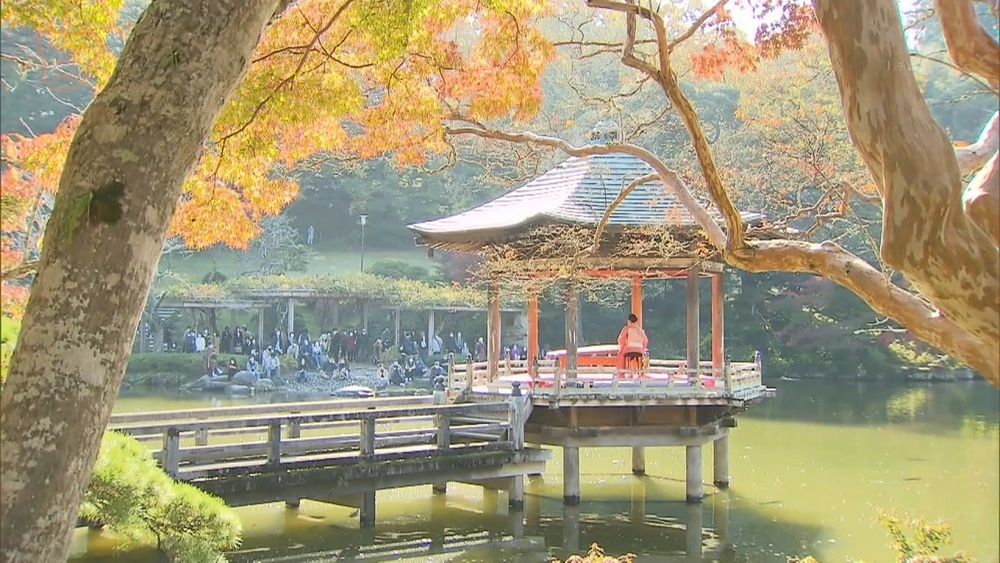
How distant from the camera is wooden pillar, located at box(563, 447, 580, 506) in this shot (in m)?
10.9

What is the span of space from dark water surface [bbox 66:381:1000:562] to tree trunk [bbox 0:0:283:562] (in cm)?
546

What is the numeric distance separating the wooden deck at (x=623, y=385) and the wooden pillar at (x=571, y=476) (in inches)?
27.7

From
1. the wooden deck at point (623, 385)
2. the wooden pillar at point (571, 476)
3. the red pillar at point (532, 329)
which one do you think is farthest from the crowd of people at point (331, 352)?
the wooden pillar at point (571, 476)

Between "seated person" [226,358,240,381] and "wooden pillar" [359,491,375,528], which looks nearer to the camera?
"wooden pillar" [359,491,375,528]

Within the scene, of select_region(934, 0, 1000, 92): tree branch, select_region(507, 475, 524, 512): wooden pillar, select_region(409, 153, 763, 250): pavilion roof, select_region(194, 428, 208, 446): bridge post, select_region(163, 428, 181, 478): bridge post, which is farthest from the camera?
select_region(409, 153, 763, 250): pavilion roof

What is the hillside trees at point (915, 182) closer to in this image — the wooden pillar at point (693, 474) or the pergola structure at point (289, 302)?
the wooden pillar at point (693, 474)

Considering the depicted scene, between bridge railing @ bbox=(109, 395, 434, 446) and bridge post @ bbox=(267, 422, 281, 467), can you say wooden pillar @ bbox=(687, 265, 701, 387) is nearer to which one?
bridge railing @ bbox=(109, 395, 434, 446)

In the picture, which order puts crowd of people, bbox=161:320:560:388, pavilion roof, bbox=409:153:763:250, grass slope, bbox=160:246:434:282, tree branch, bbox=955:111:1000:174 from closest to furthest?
1. tree branch, bbox=955:111:1000:174
2. pavilion roof, bbox=409:153:763:250
3. crowd of people, bbox=161:320:560:388
4. grass slope, bbox=160:246:434:282

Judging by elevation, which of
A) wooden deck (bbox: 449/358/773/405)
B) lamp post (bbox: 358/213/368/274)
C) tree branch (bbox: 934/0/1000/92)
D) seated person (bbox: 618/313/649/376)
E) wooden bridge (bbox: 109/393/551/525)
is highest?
lamp post (bbox: 358/213/368/274)

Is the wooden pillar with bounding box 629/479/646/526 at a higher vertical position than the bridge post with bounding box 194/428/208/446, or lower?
lower

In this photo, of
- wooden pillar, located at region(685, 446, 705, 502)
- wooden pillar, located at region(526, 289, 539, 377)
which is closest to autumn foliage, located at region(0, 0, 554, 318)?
wooden pillar, located at region(526, 289, 539, 377)

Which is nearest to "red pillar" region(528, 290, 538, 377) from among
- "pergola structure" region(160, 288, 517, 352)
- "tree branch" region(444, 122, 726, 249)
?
"tree branch" region(444, 122, 726, 249)

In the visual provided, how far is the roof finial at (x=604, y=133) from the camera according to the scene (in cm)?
1203

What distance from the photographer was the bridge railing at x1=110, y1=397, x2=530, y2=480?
24.6ft
